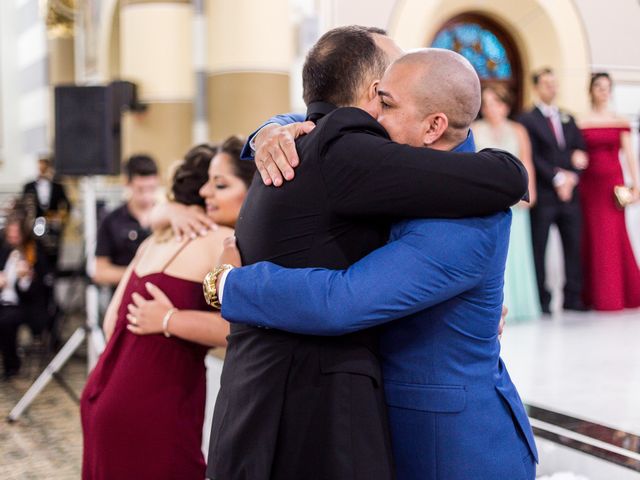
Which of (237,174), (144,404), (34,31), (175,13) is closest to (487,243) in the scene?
(237,174)

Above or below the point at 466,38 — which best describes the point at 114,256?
below

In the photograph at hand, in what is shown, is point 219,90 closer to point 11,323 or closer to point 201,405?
point 11,323

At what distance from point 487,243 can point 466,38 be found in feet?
26.6

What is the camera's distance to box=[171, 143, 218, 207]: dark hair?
2709 mm

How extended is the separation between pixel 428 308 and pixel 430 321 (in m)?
0.03

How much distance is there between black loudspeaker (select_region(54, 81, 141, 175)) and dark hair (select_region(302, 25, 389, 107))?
→ 4.32m

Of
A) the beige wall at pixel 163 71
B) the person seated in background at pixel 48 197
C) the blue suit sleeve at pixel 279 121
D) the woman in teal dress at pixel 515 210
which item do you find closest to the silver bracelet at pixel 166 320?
the blue suit sleeve at pixel 279 121

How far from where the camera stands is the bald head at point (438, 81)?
1615 millimetres

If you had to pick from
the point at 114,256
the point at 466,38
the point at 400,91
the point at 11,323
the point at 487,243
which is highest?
the point at 466,38

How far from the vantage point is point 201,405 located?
254 cm

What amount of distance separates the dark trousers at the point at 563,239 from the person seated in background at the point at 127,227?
3.20 m

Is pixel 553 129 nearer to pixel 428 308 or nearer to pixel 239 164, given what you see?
pixel 239 164

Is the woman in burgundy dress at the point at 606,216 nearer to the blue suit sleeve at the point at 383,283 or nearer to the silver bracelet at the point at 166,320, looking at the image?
the silver bracelet at the point at 166,320

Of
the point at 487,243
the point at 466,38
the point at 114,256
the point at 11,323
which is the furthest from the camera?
the point at 466,38
